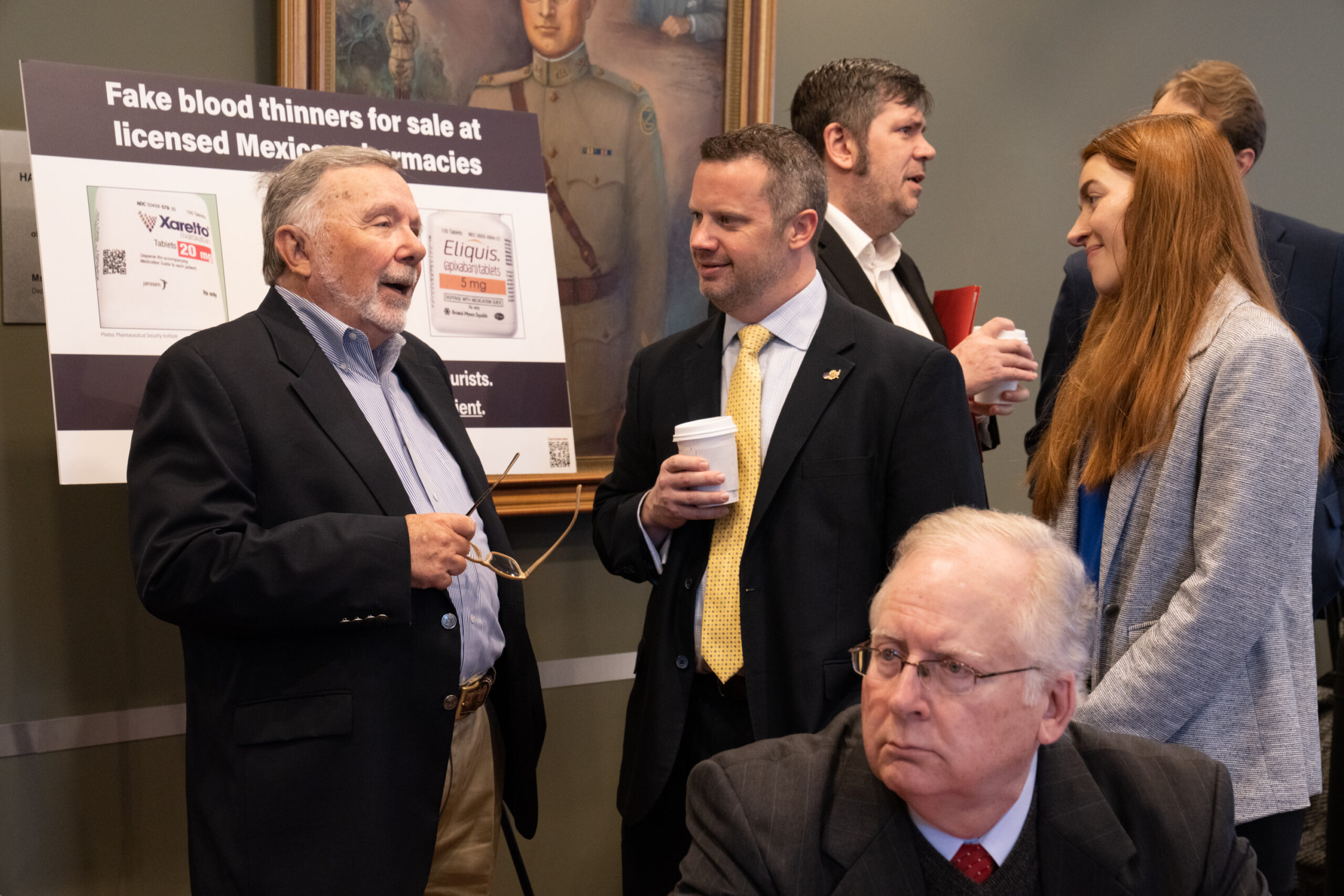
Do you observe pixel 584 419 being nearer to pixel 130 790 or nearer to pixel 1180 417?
pixel 130 790

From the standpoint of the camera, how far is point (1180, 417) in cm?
193

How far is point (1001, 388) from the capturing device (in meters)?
2.68

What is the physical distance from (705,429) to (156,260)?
1.23 m

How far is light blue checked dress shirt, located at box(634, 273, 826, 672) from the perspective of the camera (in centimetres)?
222

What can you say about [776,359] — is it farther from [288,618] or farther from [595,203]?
[595,203]

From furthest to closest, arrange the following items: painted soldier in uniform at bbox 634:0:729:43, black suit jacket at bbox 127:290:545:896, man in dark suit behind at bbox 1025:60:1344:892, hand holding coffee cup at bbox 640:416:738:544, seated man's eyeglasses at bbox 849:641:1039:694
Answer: painted soldier in uniform at bbox 634:0:729:43 < man in dark suit behind at bbox 1025:60:1344:892 < hand holding coffee cup at bbox 640:416:738:544 < black suit jacket at bbox 127:290:545:896 < seated man's eyeglasses at bbox 849:641:1039:694

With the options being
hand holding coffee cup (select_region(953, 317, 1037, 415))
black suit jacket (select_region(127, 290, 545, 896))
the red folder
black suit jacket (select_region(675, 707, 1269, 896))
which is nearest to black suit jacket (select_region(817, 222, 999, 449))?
hand holding coffee cup (select_region(953, 317, 1037, 415))

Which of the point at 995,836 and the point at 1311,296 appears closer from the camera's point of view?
the point at 995,836

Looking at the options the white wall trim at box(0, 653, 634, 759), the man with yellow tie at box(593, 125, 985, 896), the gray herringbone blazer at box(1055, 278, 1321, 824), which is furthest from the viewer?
the white wall trim at box(0, 653, 634, 759)

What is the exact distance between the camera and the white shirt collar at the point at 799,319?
228 centimetres

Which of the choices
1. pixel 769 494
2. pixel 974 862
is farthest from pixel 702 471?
pixel 974 862

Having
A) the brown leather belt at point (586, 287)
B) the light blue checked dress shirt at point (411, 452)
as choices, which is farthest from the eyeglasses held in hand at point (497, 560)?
the brown leather belt at point (586, 287)

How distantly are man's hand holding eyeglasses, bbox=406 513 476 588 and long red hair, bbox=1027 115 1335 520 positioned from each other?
1.11m

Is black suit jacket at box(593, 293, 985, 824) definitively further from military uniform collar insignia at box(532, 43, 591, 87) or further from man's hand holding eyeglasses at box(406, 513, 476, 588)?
military uniform collar insignia at box(532, 43, 591, 87)
